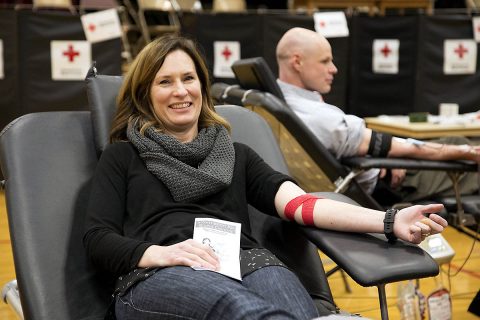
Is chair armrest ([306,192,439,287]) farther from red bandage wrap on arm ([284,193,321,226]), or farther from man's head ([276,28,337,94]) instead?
man's head ([276,28,337,94])

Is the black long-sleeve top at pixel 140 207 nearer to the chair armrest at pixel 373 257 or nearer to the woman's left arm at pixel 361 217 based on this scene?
the woman's left arm at pixel 361 217

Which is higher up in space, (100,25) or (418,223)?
(100,25)

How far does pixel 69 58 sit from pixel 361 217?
404cm

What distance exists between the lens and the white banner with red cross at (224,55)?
5850 millimetres

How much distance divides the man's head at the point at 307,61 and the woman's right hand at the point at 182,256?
180 cm

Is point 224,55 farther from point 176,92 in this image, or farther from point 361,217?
point 361,217

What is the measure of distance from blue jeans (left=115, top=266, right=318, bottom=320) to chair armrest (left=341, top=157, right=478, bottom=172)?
122 cm

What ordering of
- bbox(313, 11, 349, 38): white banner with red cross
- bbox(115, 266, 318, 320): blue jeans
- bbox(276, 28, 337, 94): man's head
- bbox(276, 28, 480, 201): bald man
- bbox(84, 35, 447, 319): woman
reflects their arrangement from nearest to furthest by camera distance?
bbox(115, 266, 318, 320): blue jeans
bbox(84, 35, 447, 319): woman
bbox(276, 28, 480, 201): bald man
bbox(276, 28, 337, 94): man's head
bbox(313, 11, 349, 38): white banner with red cross

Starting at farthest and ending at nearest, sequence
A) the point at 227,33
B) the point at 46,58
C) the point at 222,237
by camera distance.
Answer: the point at 227,33, the point at 46,58, the point at 222,237

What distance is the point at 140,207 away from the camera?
191 centimetres

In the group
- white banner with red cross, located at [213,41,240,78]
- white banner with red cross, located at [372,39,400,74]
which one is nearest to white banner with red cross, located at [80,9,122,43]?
white banner with red cross, located at [213,41,240,78]

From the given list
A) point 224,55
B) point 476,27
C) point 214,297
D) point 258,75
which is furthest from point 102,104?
point 476,27

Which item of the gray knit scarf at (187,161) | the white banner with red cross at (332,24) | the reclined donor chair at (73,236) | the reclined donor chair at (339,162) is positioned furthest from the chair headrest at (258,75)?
the white banner with red cross at (332,24)

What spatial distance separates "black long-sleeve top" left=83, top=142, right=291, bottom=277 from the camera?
1.77m
